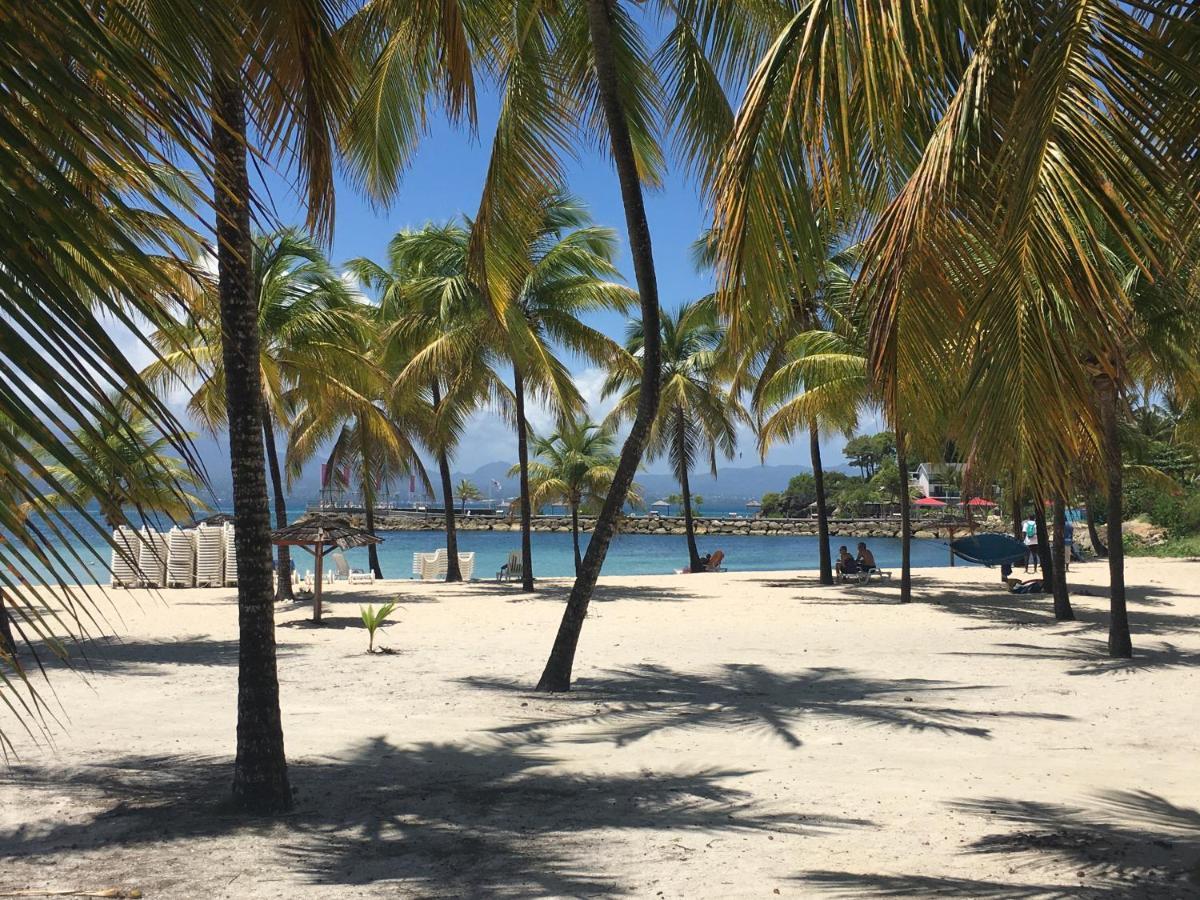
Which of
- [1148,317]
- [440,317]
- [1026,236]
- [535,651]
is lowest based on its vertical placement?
[535,651]

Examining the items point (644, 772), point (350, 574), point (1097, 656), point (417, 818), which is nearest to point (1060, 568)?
point (1097, 656)

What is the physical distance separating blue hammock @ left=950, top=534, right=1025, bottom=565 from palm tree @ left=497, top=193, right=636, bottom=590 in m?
8.02

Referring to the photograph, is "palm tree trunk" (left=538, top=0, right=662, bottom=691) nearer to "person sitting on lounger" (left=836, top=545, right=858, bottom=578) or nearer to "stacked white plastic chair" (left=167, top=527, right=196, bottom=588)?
"person sitting on lounger" (left=836, top=545, right=858, bottom=578)

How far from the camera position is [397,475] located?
24.5 m

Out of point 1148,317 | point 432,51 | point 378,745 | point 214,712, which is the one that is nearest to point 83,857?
point 378,745

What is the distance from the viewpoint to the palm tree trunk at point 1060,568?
44.9ft

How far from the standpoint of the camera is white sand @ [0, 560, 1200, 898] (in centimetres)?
490

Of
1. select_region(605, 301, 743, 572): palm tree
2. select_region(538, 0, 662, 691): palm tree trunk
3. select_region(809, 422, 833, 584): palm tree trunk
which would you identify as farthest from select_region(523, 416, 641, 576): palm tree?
select_region(538, 0, 662, 691): palm tree trunk

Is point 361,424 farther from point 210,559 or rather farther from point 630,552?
point 630,552

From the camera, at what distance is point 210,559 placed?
22906 millimetres

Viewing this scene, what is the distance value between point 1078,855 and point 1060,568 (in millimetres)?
10332

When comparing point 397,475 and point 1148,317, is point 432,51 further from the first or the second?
point 397,475

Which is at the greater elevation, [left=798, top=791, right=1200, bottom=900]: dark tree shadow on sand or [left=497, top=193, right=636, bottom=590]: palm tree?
[left=497, top=193, right=636, bottom=590]: palm tree

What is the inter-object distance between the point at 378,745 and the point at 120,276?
22.5 feet
